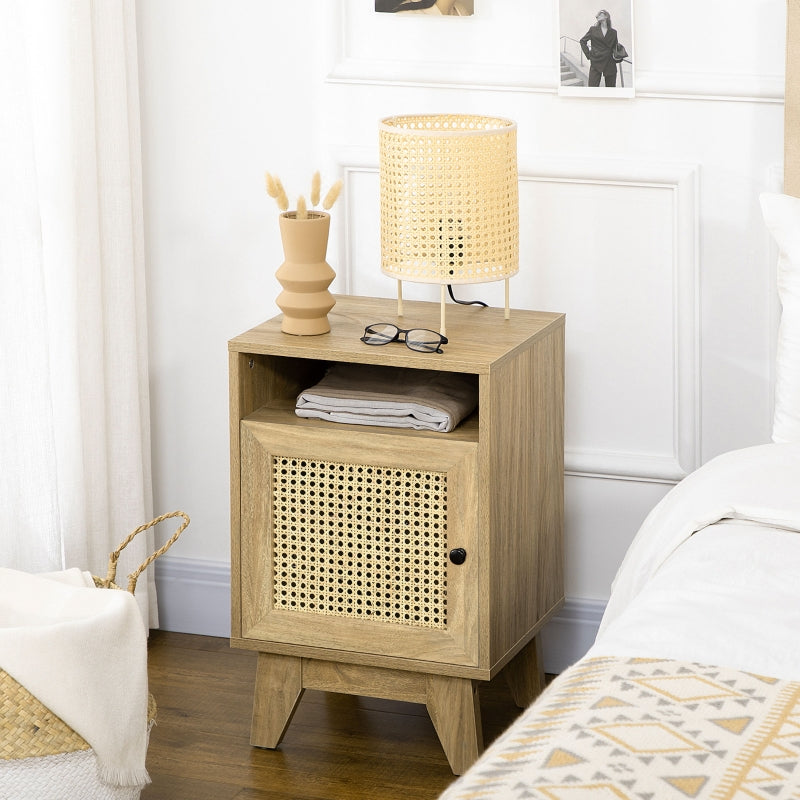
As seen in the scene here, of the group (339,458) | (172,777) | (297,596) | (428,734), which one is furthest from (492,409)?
(172,777)

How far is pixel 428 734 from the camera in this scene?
7.86 feet

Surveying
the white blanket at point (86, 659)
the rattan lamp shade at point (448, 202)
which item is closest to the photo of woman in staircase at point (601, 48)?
the rattan lamp shade at point (448, 202)

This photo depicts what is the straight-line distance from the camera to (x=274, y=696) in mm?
2311

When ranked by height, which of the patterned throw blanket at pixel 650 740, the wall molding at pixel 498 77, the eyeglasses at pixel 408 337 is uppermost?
the wall molding at pixel 498 77

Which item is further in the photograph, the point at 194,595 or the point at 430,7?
the point at 194,595

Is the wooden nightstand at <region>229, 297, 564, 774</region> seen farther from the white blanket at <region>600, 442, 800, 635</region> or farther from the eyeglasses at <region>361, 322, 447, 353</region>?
the white blanket at <region>600, 442, 800, 635</region>

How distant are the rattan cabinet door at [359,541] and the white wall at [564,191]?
1.74 ft

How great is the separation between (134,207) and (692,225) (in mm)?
1122

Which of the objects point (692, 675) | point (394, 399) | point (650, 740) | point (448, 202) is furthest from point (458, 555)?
point (650, 740)

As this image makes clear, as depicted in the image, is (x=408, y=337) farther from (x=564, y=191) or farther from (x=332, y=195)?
(x=564, y=191)

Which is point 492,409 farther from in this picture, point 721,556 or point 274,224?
point 274,224

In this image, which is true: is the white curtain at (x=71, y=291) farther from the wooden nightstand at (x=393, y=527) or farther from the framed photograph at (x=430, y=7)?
the framed photograph at (x=430, y=7)

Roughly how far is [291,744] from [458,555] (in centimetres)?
53

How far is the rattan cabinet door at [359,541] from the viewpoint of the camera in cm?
212
